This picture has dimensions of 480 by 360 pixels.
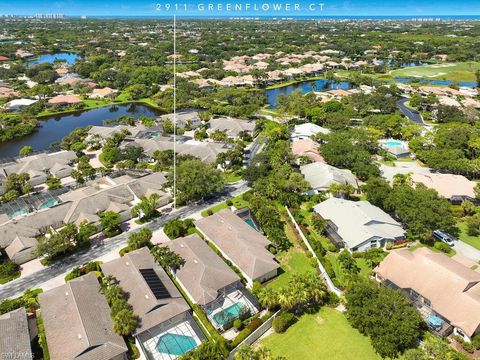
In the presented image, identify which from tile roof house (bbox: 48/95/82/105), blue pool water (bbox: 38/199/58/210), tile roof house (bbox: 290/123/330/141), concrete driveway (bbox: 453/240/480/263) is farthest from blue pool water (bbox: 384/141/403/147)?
tile roof house (bbox: 48/95/82/105)

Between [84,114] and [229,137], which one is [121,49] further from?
[229,137]

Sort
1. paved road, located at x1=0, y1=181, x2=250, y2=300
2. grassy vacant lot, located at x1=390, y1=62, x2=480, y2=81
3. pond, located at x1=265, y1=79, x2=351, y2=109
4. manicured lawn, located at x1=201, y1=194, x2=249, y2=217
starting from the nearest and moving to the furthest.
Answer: paved road, located at x1=0, y1=181, x2=250, y2=300
manicured lawn, located at x1=201, y1=194, x2=249, y2=217
pond, located at x1=265, y1=79, x2=351, y2=109
grassy vacant lot, located at x1=390, y1=62, x2=480, y2=81

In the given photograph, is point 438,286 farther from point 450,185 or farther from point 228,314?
point 450,185

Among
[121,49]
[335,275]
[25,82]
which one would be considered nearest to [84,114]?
[25,82]

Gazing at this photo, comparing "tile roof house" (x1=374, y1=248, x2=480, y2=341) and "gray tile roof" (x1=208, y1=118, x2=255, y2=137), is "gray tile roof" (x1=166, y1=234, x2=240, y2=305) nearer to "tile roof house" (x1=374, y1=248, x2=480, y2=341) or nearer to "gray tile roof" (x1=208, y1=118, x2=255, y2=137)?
"tile roof house" (x1=374, y1=248, x2=480, y2=341)


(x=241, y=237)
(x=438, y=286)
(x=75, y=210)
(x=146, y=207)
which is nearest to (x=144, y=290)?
(x=241, y=237)

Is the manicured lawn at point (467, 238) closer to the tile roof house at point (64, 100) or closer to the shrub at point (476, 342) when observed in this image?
the shrub at point (476, 342)

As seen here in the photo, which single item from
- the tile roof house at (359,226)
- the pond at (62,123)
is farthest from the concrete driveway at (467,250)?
the pond at (62,123)
